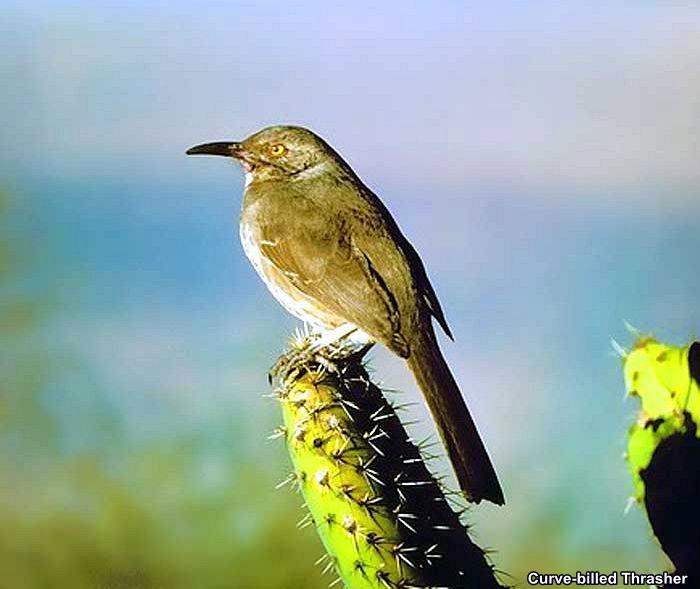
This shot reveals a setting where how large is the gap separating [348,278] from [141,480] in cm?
64

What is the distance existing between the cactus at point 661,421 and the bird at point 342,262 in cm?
28

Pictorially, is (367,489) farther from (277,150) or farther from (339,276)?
(277,150)

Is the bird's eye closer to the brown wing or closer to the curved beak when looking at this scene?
the curved beak

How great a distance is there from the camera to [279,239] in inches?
83.4

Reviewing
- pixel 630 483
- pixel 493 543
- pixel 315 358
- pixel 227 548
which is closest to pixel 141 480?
pixel 227 548

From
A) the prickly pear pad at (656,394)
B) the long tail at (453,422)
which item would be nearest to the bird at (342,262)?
the long tail at (453,422)

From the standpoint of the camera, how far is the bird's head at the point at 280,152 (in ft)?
7.30

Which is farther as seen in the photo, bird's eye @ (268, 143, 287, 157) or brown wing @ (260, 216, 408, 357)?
bird's eye @ (268, 143, 287, 157)

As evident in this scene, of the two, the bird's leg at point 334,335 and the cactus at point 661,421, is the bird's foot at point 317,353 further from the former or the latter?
the cactus at point 661,421

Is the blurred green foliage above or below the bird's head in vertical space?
below

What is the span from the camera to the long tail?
6.51 feet

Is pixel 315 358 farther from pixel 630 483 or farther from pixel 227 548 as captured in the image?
pixel 630 483

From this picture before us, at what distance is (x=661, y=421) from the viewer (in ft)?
6.52

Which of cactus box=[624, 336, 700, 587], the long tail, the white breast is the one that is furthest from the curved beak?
cactus box=[624, 336, 700, 587]
